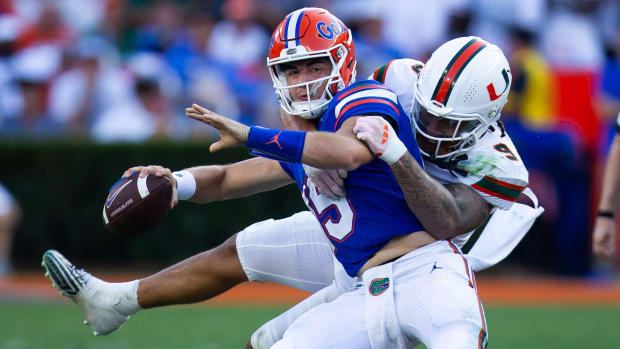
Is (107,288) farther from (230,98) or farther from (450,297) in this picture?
(230,98)

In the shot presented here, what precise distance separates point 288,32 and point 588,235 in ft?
22.1

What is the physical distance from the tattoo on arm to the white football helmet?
22 cm

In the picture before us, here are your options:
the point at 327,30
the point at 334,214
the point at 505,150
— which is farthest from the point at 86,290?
the point at 505,150

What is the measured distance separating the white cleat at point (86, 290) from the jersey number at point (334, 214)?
1124 mm

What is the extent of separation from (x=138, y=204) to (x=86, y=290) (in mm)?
785

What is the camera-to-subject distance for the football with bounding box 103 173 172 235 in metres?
4.21

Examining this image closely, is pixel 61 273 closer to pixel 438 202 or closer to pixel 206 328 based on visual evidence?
pixel 438 202

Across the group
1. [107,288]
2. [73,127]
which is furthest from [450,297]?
[73,127]

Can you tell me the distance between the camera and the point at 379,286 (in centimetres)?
409

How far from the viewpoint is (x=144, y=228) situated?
4270 mm

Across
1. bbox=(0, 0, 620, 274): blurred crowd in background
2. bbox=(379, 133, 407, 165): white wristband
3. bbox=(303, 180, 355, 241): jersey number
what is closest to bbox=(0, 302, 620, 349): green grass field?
bbox=(0, 0, 620, 274): blurred crowd in background

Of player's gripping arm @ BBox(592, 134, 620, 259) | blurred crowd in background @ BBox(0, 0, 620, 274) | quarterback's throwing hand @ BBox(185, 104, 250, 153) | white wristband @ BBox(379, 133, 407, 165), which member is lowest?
blurred crowd in background @ BBox(0, 0, 620, 274)

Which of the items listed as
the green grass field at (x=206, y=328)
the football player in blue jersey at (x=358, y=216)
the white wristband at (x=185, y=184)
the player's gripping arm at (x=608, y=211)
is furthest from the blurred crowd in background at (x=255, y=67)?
the football player in blue jersey at (x=358, y=216)

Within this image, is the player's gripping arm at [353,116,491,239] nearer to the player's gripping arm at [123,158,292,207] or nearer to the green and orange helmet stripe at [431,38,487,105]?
the green and orange helmet stripe at [431,38,487,105]
